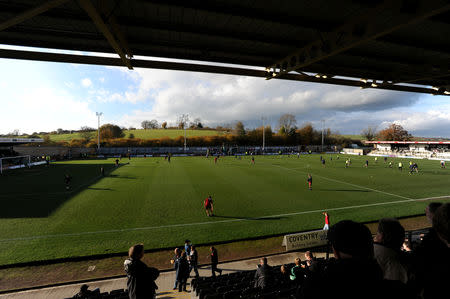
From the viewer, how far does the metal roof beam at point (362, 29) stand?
11.9 feet

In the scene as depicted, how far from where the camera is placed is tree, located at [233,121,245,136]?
95.4m

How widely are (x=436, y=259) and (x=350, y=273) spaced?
3.95 feet

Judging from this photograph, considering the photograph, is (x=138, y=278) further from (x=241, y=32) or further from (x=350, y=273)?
(x=241, y=32)

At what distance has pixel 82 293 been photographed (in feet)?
15.6

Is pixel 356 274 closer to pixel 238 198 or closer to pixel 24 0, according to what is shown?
pixel 24 0

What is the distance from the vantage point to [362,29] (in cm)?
464

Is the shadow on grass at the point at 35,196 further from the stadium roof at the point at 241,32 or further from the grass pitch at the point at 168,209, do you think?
the stadium roof at the point at 241,32

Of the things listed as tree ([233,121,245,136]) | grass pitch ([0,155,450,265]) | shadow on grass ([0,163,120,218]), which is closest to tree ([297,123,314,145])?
tree ([233,121,245,136])

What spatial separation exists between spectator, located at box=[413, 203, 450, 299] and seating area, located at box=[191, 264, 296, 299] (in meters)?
3.02

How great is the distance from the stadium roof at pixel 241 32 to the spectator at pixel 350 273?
449 cm

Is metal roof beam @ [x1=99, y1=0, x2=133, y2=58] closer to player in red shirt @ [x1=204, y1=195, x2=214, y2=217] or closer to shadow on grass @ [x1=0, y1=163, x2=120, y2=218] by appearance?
player in red shirt @ [x1=204, y1=195, x2=214, y2=217]

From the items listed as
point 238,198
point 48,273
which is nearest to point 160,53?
point 48,273

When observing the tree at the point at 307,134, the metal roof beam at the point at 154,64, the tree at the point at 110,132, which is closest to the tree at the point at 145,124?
the tree at the point at 110,132

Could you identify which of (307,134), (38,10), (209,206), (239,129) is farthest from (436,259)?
(307,134)
